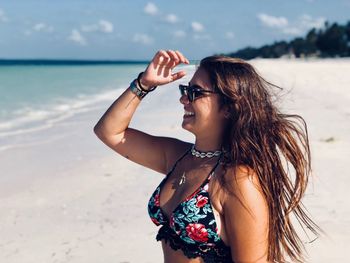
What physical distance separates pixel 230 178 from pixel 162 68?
31.3 inches

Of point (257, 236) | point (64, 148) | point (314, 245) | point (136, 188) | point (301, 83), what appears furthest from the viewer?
point (301, 83)

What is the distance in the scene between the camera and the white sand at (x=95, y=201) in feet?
17.3

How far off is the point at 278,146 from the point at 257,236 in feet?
1.47

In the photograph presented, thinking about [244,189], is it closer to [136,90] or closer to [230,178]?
[230,178]

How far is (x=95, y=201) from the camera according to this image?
6859 mm

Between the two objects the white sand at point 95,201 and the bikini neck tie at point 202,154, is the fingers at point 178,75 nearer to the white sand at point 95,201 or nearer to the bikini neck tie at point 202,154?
the bikini neck tie at point 202,154

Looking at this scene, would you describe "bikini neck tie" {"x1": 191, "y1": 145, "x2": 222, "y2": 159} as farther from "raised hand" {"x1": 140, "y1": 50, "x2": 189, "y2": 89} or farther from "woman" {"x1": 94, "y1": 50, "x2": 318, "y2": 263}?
"raised hand" {"x1": 140, "y1": 50, "x2": 189, "y2": 89}

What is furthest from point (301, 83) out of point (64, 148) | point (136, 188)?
point (136, 188)

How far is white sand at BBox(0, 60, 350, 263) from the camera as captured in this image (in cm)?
528

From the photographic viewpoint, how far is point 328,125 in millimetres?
10977

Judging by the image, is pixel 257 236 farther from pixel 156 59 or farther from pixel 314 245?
pixel 314 245

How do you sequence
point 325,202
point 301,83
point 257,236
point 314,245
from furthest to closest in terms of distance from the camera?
point 301,83 → point 325,202 → point 314,245 → point 257,236

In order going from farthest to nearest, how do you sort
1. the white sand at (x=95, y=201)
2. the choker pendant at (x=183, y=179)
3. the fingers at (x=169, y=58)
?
the white sand at (x=95, y=201) → the fingers at (x=169, y=58) → the choker pendant at (x=183, y=179)

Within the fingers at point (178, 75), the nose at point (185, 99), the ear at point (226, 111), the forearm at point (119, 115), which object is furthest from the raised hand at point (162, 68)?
the ear at point (226, 111)
